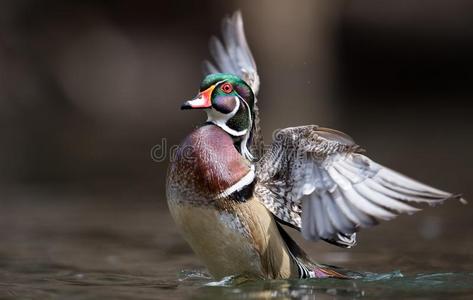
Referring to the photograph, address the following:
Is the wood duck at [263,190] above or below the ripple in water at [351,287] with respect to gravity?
above

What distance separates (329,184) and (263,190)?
1.76 feet

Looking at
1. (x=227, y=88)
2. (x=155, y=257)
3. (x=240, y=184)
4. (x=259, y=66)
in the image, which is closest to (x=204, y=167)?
(x=240, y=184)

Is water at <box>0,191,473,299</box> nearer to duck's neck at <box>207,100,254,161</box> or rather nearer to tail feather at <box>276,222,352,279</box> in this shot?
tail feather at <box>276,222,352,279</box>

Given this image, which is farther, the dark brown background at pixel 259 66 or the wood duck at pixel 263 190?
the dark brown background at pixel 259 66

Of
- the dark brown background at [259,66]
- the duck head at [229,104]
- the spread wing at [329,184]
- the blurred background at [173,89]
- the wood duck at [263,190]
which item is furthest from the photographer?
the dark brown background at [259,66]

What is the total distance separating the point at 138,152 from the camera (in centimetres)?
1258

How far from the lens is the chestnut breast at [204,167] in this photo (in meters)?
5.22

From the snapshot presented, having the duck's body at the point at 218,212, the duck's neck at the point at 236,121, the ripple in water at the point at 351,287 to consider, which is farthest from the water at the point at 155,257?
the duck's neck at the point at 236,121

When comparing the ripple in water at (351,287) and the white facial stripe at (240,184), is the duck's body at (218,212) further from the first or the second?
the ripple in water at (351,287)

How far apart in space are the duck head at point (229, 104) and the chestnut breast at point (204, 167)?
119 millimetres

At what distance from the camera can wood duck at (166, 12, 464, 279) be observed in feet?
16.1

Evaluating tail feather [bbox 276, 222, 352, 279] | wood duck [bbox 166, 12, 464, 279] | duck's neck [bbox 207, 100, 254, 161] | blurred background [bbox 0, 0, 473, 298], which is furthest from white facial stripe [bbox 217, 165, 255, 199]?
blurred background [bbox 0, 0, 473, 298]

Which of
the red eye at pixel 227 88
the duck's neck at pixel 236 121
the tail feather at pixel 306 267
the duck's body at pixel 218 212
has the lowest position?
the tail feather at pixel 306 267

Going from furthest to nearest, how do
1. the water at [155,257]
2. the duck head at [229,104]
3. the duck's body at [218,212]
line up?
the duck head at [229,104]
the duck's body at [218,212]
the water at [155,257]
